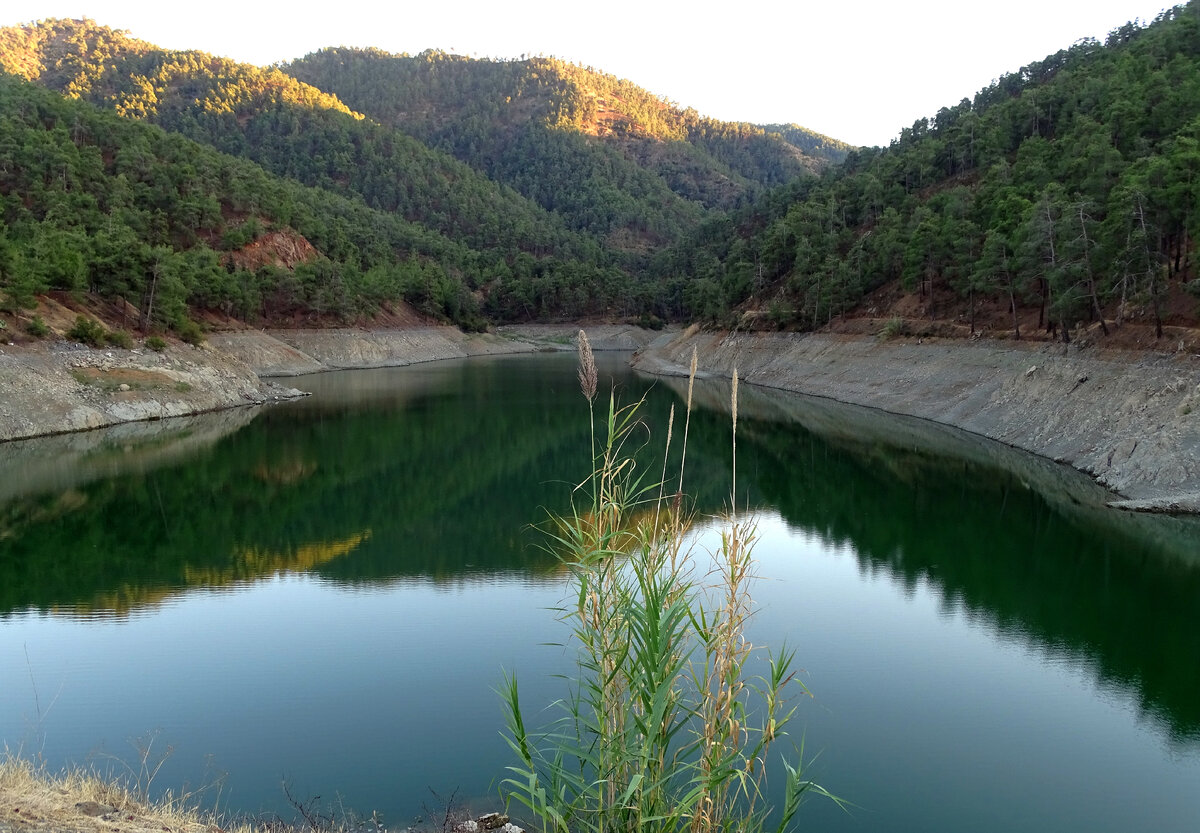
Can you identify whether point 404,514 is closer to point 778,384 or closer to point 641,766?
point 641,766

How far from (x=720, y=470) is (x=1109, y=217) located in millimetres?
17494

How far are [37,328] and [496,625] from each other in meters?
31.5

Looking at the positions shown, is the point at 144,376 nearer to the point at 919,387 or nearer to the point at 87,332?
the point at 87,332

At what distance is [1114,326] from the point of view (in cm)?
3111

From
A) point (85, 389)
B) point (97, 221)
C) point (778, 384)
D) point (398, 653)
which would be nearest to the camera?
point (398, 653)

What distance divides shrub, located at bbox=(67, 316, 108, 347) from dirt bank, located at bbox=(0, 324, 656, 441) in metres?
0.52

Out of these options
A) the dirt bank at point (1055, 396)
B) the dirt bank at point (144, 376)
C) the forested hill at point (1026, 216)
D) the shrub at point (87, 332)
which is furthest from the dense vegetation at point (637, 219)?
the dirt bank at point (144, 376)

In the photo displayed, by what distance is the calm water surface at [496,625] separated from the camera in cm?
973

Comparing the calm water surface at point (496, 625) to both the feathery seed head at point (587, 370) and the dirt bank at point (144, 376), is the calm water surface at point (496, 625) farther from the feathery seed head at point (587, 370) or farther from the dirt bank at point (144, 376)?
the feathery seed head at point (587, 370)

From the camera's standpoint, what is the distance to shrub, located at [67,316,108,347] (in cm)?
3803

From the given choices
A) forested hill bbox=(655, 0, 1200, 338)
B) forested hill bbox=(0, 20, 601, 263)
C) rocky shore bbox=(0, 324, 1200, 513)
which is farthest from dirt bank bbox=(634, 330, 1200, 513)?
forested hill bbox=(0, 20, 601, 263)

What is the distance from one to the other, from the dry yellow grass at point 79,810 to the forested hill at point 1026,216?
99.1 ft

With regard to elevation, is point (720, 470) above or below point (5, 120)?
below

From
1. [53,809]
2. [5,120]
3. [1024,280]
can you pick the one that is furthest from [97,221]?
[53,809]
